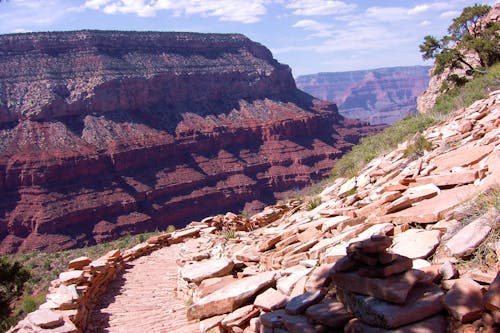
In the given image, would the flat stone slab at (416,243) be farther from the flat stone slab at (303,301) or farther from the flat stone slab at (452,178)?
the flat stone slab at (452,178)

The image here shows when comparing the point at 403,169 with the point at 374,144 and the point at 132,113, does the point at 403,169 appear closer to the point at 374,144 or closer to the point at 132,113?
the point at 374,144

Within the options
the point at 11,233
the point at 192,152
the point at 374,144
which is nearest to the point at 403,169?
the point at 374,144

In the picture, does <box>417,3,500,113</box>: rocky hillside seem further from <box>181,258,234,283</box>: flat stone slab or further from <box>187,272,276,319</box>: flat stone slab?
<box>187,272,276,319</box>: flat stone slab

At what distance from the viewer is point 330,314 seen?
17.3ft

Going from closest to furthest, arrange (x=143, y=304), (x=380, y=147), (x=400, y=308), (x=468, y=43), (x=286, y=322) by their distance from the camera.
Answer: (x=400, y=308) < (x=286, y=322) < (x=143, y=304) < (x=380, y=147) < (x=468, y=43)

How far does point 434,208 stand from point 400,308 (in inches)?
107

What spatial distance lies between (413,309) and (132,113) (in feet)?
236

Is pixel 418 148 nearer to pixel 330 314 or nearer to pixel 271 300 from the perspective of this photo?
pixel 271 300

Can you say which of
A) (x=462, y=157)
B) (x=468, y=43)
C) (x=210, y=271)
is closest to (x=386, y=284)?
(x=210, y=271)

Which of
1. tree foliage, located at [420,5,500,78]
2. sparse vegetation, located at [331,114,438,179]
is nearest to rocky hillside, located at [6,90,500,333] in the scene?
sparse vegetation, located at [331,114,438,179]

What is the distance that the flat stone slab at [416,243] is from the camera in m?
6.01

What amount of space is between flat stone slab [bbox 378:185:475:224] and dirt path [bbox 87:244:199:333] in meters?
3.35

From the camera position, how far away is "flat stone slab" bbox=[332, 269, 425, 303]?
192 inches

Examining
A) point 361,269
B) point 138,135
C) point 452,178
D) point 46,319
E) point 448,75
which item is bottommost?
point 46,319
